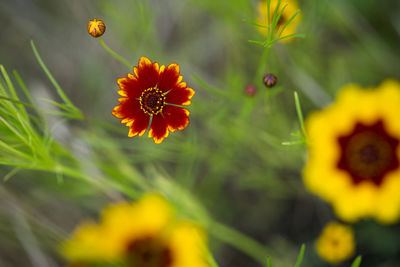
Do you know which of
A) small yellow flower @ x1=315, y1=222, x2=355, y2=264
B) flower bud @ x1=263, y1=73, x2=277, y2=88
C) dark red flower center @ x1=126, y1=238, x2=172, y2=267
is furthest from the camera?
dark red flower center @ x1=126, y1=238, x2=172, y2=267

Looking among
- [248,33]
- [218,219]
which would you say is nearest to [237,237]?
[218,219]

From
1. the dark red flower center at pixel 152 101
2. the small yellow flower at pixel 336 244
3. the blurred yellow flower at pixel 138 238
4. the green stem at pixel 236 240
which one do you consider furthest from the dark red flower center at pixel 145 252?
the dark red flower center at pixel 152 101

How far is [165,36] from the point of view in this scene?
1.52 m

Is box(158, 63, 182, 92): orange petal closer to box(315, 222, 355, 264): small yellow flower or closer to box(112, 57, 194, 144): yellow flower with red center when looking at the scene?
box(112, 57, 194, 144): yellow flower with red center

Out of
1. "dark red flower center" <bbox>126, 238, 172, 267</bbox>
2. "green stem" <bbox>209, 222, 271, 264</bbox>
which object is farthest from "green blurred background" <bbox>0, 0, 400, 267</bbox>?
"dark red flower center" <bbox>126, 238, 172, 267</bbox>

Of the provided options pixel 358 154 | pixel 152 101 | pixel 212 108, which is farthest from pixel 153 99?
pixel 358 154

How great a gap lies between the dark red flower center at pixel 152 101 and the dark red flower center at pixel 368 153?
1.78 feet

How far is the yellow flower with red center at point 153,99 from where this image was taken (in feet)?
1.62

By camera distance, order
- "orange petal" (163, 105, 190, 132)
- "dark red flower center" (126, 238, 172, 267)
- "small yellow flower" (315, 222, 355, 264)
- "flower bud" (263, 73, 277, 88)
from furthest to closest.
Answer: "dark red flower center" (126, 238, 172, 267), "small yellow flower" (315, 222, 355, 264), "flower bud" (263, 73, 277, 88), "orange petal" (163, 105, 190, 132)

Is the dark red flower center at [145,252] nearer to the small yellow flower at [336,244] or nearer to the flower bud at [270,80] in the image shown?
the small yellow flower at [336,244]

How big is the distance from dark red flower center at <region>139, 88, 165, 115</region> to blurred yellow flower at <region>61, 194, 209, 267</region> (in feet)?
1.23

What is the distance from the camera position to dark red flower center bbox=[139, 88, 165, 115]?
53 centimetres

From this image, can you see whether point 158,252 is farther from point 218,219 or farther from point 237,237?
point 218,219

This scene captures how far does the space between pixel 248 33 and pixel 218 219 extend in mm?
640
